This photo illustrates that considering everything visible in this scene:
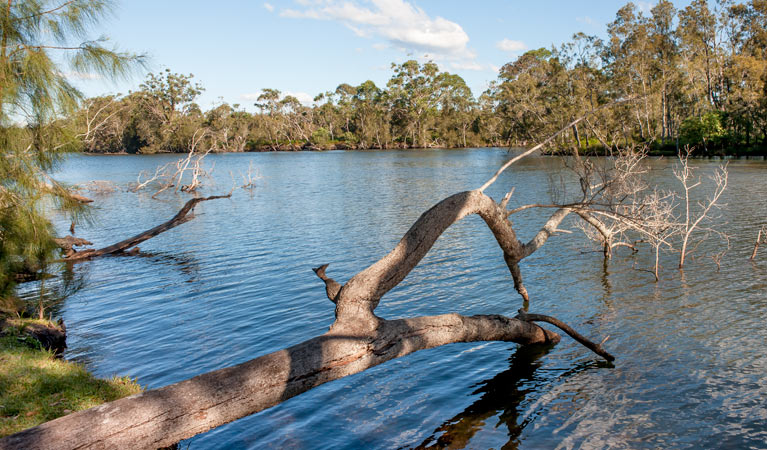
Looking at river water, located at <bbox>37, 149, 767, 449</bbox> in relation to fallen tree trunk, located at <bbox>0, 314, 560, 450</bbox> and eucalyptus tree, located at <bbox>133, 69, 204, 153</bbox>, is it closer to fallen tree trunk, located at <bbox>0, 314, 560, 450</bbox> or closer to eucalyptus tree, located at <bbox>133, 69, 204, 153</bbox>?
fallen tree trunk, located at <bbox>0, 314, 560, 450</bbox>

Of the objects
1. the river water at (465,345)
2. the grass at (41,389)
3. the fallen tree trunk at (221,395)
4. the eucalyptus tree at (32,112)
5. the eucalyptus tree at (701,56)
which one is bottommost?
the river water at (465,345)

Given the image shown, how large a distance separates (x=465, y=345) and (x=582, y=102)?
5488cm

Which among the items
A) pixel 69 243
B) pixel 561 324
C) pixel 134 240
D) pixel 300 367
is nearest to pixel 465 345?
pixel 561 324

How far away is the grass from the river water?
1.32 m

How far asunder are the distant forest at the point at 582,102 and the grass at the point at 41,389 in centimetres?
441

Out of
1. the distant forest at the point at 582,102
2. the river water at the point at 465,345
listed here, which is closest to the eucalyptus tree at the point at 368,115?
the distant forest at the point at 582,102

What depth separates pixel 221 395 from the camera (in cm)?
467

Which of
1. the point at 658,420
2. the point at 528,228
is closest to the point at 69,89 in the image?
the point at 658,420

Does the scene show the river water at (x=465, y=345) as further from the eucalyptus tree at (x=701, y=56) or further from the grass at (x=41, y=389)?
the eucalyptus tree at (x=701, y=56)

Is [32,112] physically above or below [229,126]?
below

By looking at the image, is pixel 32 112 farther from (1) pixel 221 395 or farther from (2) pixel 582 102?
(2) pixel 582 102

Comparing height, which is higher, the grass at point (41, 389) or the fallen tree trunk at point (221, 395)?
the fallen tree trunk at point (221, 395)

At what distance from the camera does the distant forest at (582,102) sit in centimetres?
4928

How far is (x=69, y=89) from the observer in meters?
9.28
